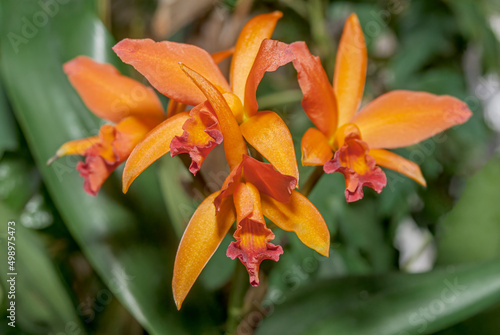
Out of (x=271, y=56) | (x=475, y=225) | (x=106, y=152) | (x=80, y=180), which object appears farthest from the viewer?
(x=475, y=225)

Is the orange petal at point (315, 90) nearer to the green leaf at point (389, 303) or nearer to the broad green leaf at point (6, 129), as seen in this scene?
the green leaf at point (389, 303)

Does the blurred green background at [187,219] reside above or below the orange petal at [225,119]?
below

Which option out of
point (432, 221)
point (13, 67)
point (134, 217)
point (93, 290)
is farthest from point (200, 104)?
point (432, 221)

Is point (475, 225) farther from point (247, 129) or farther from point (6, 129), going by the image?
point (6, 129)

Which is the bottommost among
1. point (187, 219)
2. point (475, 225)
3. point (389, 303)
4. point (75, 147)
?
point (475, 225)

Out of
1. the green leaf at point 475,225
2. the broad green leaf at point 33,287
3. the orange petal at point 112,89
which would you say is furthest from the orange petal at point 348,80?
the broad green leaf at point 33,287

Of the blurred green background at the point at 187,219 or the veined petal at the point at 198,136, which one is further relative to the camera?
the blurred green background at the point at 187,219

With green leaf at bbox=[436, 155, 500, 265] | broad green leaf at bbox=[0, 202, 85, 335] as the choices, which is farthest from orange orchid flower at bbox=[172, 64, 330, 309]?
green leaf at bbox=[436, 155, 500, 265]

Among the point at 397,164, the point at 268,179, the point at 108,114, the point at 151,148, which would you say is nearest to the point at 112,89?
the point at 108,114
